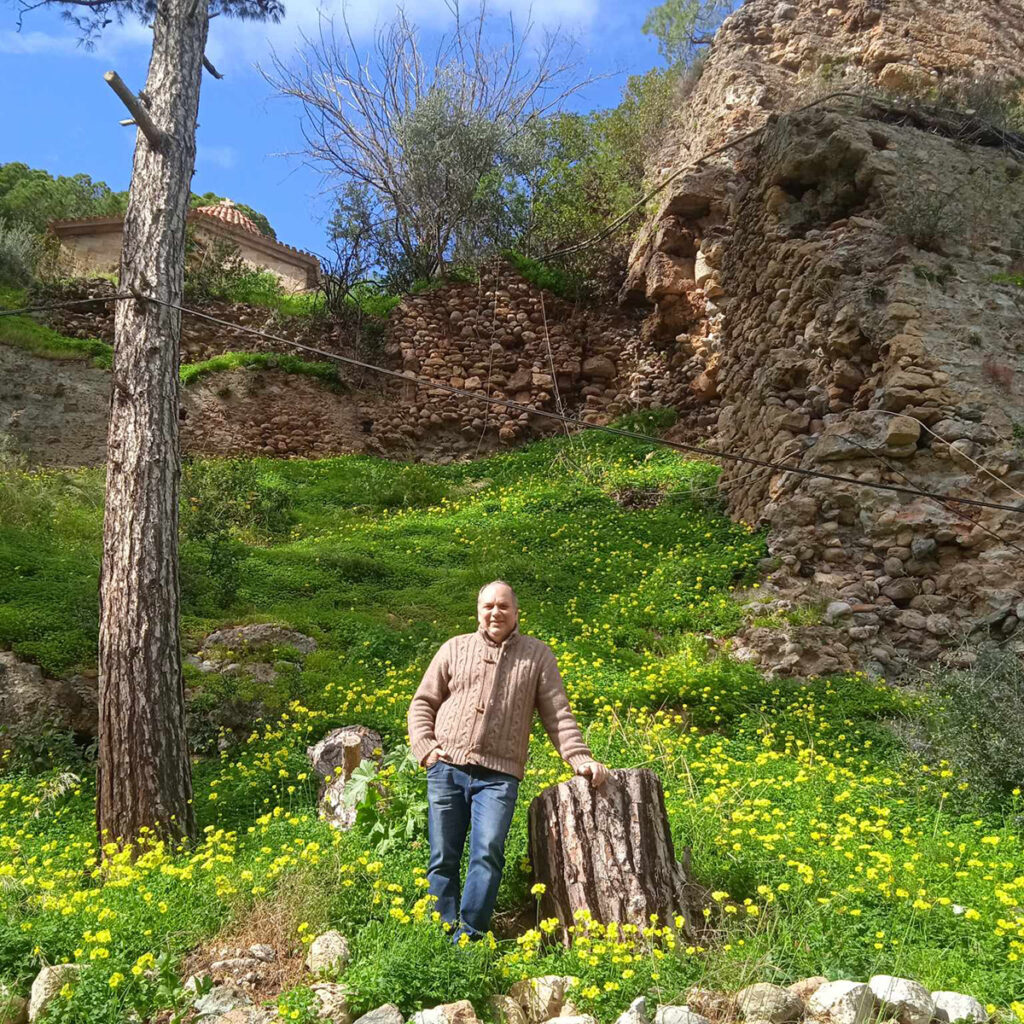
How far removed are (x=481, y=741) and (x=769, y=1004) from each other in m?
1.47

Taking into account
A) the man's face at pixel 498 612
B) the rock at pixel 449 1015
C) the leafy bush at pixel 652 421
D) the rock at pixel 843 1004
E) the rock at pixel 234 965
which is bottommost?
the rock at pixel 843 1004

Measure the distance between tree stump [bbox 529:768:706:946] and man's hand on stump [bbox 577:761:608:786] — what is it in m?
0.04

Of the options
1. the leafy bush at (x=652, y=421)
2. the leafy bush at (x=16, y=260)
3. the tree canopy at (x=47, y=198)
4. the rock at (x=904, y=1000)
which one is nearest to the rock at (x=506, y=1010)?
the rock at (x=904, y=1000)

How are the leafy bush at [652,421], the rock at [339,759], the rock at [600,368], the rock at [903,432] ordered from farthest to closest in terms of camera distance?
the rock at [600,368] → the leafy bush at [652,421] → the rock at [903,432] → the rock at [339,759]

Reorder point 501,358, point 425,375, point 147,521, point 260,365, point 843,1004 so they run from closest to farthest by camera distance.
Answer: point 843,1004 → point 147,521 → point 260,365 → point 425,375 → point 501,358

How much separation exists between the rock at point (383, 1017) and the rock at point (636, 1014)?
76cm

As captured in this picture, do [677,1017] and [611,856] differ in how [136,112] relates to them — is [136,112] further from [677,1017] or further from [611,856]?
[677,1017]

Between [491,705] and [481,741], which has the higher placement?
[491,705]

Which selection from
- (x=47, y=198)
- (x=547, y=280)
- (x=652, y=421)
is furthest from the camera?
(x=47, y=198)

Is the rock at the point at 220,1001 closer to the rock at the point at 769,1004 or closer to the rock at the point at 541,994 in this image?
the rock at the point at 541,994

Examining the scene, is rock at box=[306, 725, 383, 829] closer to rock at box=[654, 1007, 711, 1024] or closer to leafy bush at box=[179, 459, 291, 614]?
rock at box=[654, 1007, 711, 1024]

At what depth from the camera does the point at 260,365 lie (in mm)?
16234

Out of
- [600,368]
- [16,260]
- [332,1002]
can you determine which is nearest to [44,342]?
[16,260]

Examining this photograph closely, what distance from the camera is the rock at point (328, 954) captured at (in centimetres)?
333
